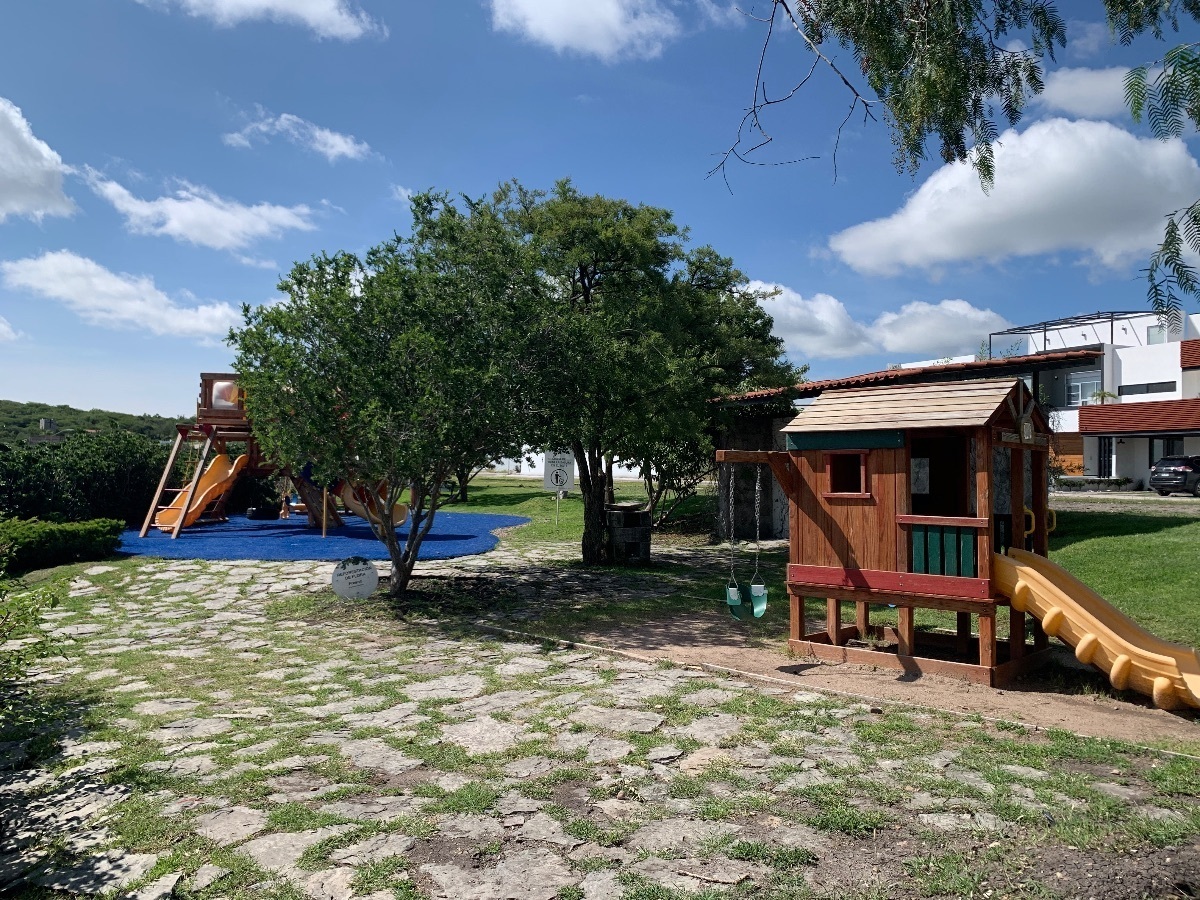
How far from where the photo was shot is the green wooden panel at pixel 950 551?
279 inches

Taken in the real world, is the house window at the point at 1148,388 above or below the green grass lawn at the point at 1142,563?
above

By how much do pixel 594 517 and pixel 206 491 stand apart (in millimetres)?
11083

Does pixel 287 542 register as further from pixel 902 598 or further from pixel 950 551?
pixel 950 551

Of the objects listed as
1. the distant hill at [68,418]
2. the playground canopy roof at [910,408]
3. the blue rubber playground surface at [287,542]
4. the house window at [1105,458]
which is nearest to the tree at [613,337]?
the playground canopy roof at [910,408]

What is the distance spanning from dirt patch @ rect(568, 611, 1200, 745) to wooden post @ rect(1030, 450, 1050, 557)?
4.84 feet

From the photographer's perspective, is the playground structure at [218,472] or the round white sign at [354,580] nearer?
the round white sign at [354,580]

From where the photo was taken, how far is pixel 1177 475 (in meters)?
26.0

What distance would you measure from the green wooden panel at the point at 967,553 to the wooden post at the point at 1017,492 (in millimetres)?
1034

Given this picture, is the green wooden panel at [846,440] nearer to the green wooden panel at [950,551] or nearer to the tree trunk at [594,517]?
the green wooden panel at [950,551]

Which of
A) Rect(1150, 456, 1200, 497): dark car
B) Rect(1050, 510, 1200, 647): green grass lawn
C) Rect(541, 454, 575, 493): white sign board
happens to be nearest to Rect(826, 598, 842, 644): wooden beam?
Rect(1050, 510, 1200, 647): green grass lawn

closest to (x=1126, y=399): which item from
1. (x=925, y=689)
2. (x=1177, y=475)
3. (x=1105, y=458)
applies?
(x=1105, y=458)

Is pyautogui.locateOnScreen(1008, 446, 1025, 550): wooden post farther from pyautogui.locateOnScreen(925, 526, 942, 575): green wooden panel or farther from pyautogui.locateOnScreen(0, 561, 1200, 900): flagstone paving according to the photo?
pyautogui.locateOnScreen(0, 561, 1200, 900): flagstone paving

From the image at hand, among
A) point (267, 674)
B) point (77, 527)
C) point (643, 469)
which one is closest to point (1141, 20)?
point (267, 674)

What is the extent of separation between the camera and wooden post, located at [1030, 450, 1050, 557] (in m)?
8.12
